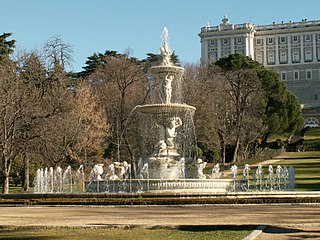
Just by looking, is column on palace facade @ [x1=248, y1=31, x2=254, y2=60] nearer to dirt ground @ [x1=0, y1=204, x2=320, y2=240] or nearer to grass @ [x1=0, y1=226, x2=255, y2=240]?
dirt ground @ [x1=0, y1=204, x2=320, y2=240]

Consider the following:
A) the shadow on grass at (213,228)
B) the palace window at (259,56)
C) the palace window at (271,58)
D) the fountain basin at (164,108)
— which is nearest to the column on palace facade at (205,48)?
the palace window at (259,56)

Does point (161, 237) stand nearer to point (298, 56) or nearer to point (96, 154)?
point (96, 154)

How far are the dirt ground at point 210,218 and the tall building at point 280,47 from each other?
9946 cm

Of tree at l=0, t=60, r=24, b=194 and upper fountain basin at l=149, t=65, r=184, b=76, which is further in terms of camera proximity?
tree at l=0, t=60, r=24, b=194

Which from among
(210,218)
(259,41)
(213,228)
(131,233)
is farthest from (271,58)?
(131,233)

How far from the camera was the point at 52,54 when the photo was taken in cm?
3809

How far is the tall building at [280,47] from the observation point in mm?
115062

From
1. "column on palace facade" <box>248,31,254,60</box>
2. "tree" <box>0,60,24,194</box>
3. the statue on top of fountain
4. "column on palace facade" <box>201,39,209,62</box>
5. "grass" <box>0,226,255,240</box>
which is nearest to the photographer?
"grass" <box>0,226,255,240</box>

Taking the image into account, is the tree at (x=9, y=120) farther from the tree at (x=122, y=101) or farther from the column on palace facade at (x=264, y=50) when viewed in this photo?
the column on palace facade at (x=264, y=50)

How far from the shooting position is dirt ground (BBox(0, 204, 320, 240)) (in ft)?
37.4

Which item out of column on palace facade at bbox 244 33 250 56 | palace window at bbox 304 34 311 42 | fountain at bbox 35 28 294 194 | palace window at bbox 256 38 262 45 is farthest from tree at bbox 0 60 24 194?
palace window at bbox 304 34 311 42

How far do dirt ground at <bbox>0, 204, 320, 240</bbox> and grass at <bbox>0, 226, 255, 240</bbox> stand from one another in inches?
18.6

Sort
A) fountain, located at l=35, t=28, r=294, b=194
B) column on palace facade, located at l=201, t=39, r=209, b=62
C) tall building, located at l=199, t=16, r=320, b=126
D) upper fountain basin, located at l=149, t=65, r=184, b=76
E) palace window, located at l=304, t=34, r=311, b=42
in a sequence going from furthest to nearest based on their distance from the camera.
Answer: column on palace facade, located at l=201, t=39, r=209, b=62 → palace window, located at l=304, t=34, r=311, b=42 → tall building, located at l=199, t=16, r=320, b=126 → upper fountain basin, located at l=149, t=65, r=184, b=76 → fountain, located at l=35, t=28, r=294, b=194

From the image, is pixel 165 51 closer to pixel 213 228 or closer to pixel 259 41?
pixel 213 228
